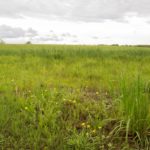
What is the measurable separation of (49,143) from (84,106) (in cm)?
103

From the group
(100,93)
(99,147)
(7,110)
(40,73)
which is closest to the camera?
(99,147)

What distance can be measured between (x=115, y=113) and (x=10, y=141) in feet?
4.36

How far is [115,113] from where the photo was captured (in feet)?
12.3

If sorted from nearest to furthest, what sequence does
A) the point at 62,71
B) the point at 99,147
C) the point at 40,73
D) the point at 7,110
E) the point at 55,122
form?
the point at 99,147, the point at 55,122, the point at 7,110, the point at 40,73, the point at 62,71

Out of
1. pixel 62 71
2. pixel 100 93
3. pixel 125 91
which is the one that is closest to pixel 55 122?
pixel 125 91

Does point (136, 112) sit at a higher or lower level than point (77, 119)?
higher

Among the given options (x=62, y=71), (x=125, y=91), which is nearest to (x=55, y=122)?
(x=125, y=91)

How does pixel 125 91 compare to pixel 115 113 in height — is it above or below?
above

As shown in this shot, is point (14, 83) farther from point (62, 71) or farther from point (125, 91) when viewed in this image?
point (125, 91)

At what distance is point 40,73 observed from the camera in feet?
23.0

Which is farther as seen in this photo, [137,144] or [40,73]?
[40,73]

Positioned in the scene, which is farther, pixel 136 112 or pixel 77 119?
pixel 77 119

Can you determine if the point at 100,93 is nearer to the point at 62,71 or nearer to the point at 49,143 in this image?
the point at 49,143

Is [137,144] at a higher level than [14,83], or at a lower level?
lower
